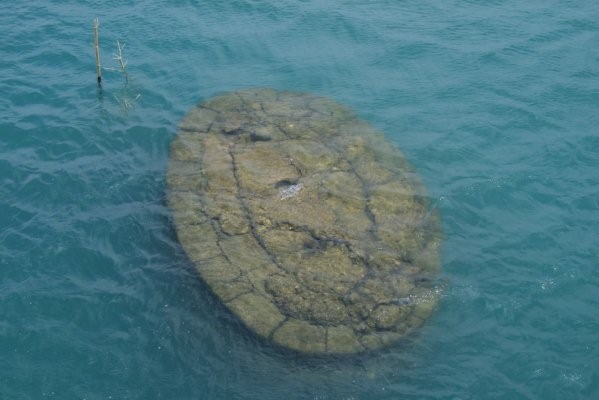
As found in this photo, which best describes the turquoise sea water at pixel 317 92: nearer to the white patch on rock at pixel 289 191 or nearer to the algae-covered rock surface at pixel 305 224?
the algae-covered rock surface at pixel 305 224

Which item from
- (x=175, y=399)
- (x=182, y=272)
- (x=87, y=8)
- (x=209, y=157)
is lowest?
(x=175, y=399)

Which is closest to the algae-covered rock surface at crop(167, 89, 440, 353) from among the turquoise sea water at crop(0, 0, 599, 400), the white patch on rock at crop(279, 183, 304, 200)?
the white patch on rock at crop(279, 183, 304, 200)

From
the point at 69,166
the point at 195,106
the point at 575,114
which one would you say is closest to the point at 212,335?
the point at 69,166

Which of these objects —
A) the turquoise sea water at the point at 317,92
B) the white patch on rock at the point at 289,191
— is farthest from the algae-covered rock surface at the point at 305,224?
the turquoise sea water at the point at 317,92

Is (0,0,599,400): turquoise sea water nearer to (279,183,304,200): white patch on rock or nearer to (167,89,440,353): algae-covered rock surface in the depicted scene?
(167,89,440,353): algae-covered rock surface

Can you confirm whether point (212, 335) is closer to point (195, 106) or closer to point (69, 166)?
point (69, 166)

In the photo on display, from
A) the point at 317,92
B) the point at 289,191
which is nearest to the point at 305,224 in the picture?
the point at 289,191
